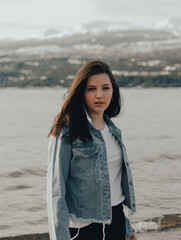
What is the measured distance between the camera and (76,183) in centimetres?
245

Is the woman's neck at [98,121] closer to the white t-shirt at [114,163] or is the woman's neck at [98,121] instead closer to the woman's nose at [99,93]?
the white t-shirt at [114,163]

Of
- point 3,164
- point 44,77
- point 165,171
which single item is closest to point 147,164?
point 165,171

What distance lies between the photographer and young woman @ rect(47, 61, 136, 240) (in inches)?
94.0

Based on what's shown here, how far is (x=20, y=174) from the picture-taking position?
17203mm

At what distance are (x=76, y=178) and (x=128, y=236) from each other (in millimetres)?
728

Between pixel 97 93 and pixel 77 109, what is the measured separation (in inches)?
6.4

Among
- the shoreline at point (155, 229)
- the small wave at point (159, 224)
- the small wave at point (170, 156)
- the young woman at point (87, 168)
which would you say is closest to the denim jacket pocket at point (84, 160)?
the young woman at point (87, 168)

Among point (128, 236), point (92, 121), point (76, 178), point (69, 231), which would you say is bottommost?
point (128, 236)

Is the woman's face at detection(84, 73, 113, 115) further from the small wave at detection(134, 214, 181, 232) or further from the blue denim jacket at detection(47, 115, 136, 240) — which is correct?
the small wave at detection(134, 214, 181, 232)

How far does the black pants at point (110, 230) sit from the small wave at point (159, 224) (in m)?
3.66

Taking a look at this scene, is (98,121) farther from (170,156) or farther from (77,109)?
(170,156)

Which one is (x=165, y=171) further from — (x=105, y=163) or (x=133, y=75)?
(x=133, y=75)

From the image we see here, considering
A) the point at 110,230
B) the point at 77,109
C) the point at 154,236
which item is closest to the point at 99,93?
the point at 77,109

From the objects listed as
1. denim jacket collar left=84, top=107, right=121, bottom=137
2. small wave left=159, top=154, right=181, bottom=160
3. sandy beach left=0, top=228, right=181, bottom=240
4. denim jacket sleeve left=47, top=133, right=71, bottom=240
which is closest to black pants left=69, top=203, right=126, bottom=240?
denim jacket sleeve left=47, top=133, right=71, bottom=240
